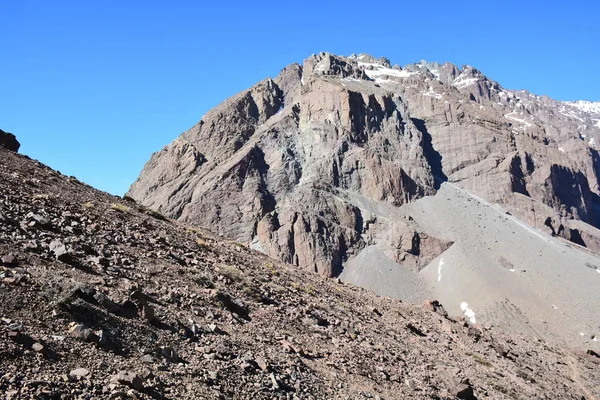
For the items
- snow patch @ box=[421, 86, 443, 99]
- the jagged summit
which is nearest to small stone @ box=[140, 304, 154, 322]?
the jagged summit

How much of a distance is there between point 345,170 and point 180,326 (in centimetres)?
11145

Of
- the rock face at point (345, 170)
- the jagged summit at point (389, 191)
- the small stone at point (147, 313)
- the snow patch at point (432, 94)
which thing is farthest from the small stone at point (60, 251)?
the snow patch at point (432, 94)

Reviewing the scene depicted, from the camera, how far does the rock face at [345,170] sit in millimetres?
105062

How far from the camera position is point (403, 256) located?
100875 mm

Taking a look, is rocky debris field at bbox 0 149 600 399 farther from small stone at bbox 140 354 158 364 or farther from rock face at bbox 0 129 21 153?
rock face at bbox 0 129 21 153

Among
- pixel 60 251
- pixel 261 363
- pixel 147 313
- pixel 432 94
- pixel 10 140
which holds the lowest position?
pixel 261 363

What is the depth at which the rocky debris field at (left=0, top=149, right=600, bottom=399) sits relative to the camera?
7.52 meters

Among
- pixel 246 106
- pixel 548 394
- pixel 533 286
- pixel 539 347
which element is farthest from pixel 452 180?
pixel 548 394

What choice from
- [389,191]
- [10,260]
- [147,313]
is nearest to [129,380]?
[147,313]

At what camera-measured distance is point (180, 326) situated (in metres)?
10.2

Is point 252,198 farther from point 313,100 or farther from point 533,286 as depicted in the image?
point 533,286

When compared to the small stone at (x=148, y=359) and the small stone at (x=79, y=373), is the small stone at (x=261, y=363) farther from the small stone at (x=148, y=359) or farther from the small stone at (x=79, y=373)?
the small stone at (x=79, y=373)

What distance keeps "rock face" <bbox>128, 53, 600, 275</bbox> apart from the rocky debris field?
80.2 meters

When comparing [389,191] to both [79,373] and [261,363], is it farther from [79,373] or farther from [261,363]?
[79,373]
